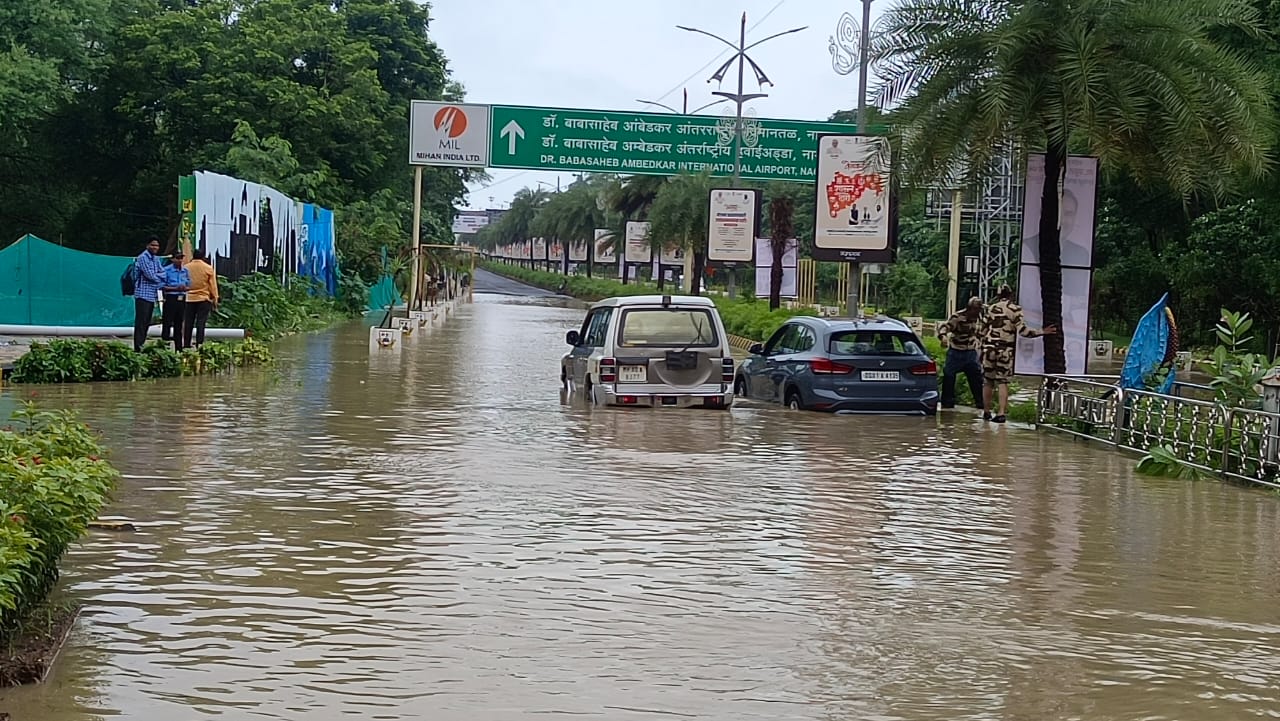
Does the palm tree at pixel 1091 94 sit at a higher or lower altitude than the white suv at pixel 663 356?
higher

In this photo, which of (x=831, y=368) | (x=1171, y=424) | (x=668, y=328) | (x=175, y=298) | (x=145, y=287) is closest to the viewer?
(x=1171, y=424)

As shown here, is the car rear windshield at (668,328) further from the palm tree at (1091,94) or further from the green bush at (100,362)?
the green bush at (100,362)

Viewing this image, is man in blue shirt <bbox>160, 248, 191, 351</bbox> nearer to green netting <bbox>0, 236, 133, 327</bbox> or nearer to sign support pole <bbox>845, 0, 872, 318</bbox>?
green netting <bbox>0, 236, 133, 327</bbox>

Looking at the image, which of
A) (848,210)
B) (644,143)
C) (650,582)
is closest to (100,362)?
(848,210)

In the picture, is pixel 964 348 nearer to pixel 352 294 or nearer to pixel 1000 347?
pixel 1000 347

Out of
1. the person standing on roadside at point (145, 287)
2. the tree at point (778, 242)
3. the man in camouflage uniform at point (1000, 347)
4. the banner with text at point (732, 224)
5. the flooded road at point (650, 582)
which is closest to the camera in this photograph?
the flooded road at point (650, 582)

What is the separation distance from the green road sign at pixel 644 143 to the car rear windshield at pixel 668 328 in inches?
906

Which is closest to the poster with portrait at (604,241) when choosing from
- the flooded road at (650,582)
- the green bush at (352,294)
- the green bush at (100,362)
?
the green bush at (352,294)

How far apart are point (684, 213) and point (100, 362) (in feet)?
130

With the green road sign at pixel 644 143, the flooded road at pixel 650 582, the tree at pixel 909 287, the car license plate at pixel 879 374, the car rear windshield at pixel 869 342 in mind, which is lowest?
Result: the flooded road at pixel 650 582

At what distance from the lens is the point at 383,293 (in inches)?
2249

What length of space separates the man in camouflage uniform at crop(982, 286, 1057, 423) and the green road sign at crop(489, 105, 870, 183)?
22.3m

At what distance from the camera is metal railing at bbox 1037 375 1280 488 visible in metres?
13.9

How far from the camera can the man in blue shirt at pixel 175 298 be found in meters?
23.5
